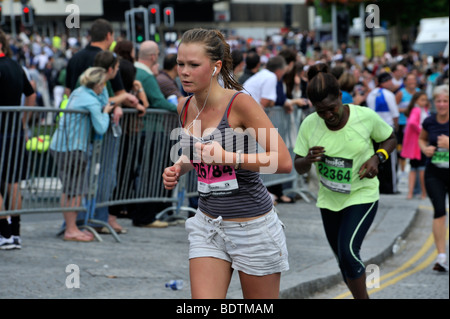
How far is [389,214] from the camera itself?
1180 centimetres

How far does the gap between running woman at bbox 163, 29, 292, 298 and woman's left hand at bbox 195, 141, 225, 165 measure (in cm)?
15

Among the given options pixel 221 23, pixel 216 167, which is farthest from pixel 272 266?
pixel 221 23

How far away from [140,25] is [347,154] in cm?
1508

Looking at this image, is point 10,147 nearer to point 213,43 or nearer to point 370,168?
point 370,168

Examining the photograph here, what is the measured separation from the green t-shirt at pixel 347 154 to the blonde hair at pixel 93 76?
2846 mm

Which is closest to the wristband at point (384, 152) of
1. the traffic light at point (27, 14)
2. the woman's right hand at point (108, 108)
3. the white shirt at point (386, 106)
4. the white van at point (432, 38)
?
the woman's right hand at point (108, 108)

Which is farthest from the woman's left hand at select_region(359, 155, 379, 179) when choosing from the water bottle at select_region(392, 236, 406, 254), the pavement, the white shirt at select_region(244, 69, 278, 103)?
the white shirt at select_region(244, 69, 278, 103)

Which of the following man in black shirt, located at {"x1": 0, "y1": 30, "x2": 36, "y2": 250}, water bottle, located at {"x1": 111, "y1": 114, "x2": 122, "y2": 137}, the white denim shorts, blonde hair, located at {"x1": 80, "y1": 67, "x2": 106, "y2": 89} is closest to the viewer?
the white denim shorts

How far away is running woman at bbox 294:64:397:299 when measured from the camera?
5953 millimetres

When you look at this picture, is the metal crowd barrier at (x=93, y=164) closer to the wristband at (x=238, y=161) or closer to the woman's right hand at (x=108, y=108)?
the woman's right hand at (x=108, y=108)

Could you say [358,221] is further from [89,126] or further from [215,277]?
[89,126]

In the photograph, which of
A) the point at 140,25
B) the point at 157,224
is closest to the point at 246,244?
the point at 157,224

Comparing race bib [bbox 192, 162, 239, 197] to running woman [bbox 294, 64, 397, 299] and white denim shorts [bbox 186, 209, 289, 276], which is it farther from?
running woman [bbox 294, 64, 397, 299]

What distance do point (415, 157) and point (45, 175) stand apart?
6971 mm
